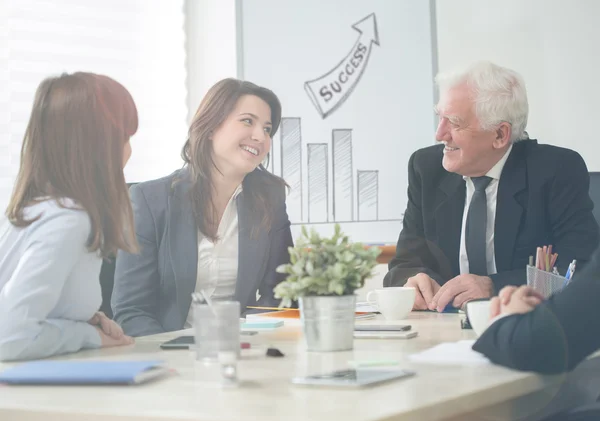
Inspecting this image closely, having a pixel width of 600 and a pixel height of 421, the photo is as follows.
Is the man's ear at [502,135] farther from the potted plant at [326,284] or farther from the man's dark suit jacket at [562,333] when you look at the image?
the man's dark suit jacket at [562,333]

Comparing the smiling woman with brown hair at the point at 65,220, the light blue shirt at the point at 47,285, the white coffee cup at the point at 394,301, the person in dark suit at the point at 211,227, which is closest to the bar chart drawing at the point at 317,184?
the person in dark suit at the point at 211,227

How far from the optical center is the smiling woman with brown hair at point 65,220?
4.48 feet

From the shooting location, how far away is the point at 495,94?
2.64 meters

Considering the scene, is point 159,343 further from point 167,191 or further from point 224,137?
point 224,137

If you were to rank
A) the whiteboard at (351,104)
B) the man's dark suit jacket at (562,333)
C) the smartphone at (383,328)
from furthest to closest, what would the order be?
the whiteboard at (351,104)
the smartphone at (383,328)
the man's dark suit jacket at (562,333)

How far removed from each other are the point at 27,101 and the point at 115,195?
6.82 feet

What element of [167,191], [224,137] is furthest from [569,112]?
[167,191]

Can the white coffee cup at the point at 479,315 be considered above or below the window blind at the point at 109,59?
below

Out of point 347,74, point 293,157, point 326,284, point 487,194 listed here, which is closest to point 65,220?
point 326,284

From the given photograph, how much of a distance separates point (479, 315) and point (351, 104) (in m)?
2.36

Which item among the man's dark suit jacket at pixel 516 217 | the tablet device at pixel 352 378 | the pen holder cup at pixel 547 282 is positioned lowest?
the tablet device at pixel 352 378

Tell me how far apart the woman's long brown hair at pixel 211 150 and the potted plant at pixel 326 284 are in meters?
1.17

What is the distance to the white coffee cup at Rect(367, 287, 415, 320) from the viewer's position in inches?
74.0

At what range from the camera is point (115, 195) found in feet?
5.12
